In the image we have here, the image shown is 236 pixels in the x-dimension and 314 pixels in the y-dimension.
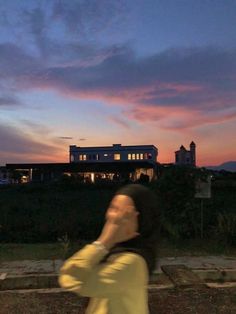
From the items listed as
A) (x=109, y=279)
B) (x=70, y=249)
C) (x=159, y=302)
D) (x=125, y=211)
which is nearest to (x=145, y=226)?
(x=125, y=211)

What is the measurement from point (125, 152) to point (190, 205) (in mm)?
114889

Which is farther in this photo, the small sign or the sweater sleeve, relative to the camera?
the small sign

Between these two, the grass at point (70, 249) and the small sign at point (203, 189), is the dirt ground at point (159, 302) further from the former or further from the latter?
the small sign at point (203, 189)

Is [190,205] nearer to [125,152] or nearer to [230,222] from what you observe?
[230,222]

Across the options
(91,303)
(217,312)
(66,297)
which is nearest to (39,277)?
(66,297)

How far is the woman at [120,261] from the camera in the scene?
222 cm

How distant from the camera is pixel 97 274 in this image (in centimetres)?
223

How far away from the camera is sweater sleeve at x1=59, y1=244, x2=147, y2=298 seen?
220cm

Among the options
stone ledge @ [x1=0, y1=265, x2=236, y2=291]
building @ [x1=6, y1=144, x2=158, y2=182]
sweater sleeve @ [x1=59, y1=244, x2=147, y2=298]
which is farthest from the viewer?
building @ [x1=6, y1=144, x2=158, y2=182]

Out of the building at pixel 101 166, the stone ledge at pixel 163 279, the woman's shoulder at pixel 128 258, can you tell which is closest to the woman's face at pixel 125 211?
the woman's shoulder at pixel 128 258

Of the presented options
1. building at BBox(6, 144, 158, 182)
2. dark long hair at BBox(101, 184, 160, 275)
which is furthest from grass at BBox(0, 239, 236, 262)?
building at BBox(6, 144, 158, 182)

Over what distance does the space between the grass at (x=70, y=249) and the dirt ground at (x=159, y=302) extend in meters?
2.81

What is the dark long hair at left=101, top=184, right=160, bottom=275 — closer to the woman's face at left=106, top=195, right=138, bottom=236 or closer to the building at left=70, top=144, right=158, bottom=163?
the woman's face at left=106, top=195, right=138, bottom=236

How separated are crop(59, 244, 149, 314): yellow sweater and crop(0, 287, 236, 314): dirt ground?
4801 mm
